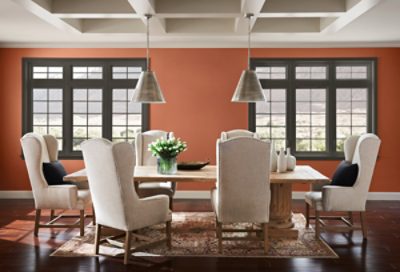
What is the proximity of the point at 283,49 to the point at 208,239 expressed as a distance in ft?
12.1

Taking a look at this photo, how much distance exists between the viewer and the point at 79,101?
7836 millimetres

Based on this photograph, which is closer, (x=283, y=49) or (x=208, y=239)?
(x=208, y=239)

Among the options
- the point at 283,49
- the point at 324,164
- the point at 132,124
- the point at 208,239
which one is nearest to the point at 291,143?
the point at 324,164

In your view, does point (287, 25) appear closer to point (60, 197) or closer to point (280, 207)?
point (280, 207)

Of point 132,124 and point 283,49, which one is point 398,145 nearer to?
point 283,49

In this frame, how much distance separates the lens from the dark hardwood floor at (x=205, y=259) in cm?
416

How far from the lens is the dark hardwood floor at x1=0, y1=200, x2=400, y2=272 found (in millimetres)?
4160

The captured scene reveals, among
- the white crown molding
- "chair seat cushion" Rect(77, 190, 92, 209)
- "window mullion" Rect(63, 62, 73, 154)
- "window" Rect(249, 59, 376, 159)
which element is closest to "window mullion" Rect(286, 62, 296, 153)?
"window" Rect(249, 59, 376, 159)

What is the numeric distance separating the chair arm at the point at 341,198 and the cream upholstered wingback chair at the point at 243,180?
818mm

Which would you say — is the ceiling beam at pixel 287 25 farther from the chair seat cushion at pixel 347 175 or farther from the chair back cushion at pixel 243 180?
the chair back cushion at pixel 243 180

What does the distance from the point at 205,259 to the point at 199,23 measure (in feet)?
11.4

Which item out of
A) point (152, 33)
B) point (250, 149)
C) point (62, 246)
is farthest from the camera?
point (152, 33)

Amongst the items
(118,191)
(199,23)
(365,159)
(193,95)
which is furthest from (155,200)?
(193,95)

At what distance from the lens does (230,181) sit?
14.5ft
